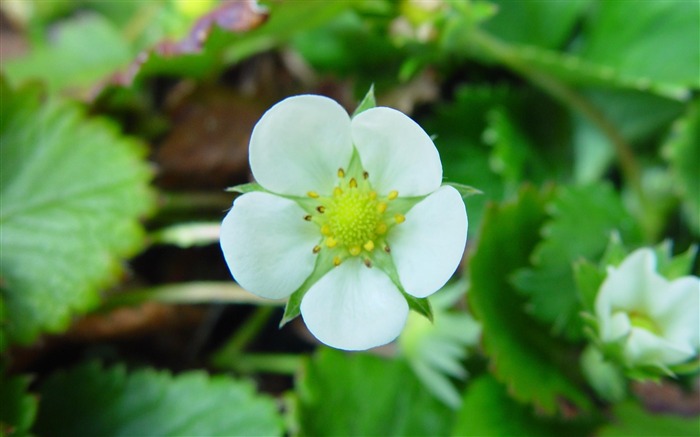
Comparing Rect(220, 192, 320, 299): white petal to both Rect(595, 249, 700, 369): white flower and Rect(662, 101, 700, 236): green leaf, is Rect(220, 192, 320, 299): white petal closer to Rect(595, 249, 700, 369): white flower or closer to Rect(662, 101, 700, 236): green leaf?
Rect(595, 249, 700, 369): white flower

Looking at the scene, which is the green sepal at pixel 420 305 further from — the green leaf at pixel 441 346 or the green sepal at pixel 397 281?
the green leaf at pixel 441 346

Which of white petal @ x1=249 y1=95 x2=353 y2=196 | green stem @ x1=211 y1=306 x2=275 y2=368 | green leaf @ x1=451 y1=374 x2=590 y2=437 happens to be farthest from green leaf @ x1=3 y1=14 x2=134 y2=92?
green leaf @ x1=451 y1=374 x2=590 y2=437

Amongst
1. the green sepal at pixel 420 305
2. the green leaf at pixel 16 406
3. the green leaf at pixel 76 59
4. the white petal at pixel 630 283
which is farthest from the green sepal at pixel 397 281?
the green leaf at pixel 76 59

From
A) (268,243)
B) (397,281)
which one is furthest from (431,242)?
(268,243)

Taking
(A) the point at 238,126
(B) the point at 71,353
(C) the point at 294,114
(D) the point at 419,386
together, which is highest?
(C) the point at 294,114

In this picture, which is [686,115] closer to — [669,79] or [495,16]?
[669,79]

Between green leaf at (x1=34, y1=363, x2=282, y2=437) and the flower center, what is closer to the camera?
the flower center

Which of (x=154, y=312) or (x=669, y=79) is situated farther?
(x=154, y=312)

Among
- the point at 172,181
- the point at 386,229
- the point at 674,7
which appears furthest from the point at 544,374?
the point at 172,181
